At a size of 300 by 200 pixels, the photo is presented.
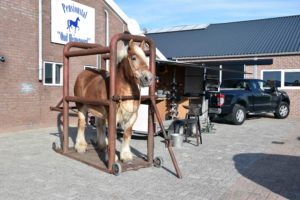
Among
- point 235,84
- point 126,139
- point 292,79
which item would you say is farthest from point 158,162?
point 292,79

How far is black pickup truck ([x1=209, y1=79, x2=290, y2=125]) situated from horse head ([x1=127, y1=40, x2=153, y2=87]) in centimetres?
743

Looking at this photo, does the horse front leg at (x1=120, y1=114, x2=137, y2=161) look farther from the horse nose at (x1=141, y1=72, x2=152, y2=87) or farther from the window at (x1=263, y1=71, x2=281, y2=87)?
the window at (x1=263, y1=71, x2=281, y2=87)

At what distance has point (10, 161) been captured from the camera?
25.2ft

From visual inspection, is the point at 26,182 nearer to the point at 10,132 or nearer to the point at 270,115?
the point at 10,132

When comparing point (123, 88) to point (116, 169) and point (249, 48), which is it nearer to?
point (116, 169)

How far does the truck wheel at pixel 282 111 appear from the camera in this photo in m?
18.1

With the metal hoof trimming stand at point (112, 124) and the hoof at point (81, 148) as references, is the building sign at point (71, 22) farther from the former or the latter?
the hoof at point (81, 148)

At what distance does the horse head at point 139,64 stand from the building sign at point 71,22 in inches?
268

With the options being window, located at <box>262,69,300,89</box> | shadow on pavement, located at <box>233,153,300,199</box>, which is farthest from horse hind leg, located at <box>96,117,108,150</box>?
window, located at <box>262,69,300,89</box>

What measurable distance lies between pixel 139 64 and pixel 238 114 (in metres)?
9.20

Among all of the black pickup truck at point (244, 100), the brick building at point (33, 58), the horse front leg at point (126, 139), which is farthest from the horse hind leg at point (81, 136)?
the black pickup truck at point (244, 100)

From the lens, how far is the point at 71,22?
13727 millimetres

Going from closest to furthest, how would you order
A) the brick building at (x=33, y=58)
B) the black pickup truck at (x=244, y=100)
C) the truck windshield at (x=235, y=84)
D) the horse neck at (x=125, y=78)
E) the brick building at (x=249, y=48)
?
the horse neck at (x=125, y=78) → the brick building at (x=33, y=58) → the black pickup truck at (x=244, y=100) → the truck windshield at (x=235, y=84) → the brick building at (x=249, y=48)

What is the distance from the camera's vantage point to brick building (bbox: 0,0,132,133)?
11352 mm
